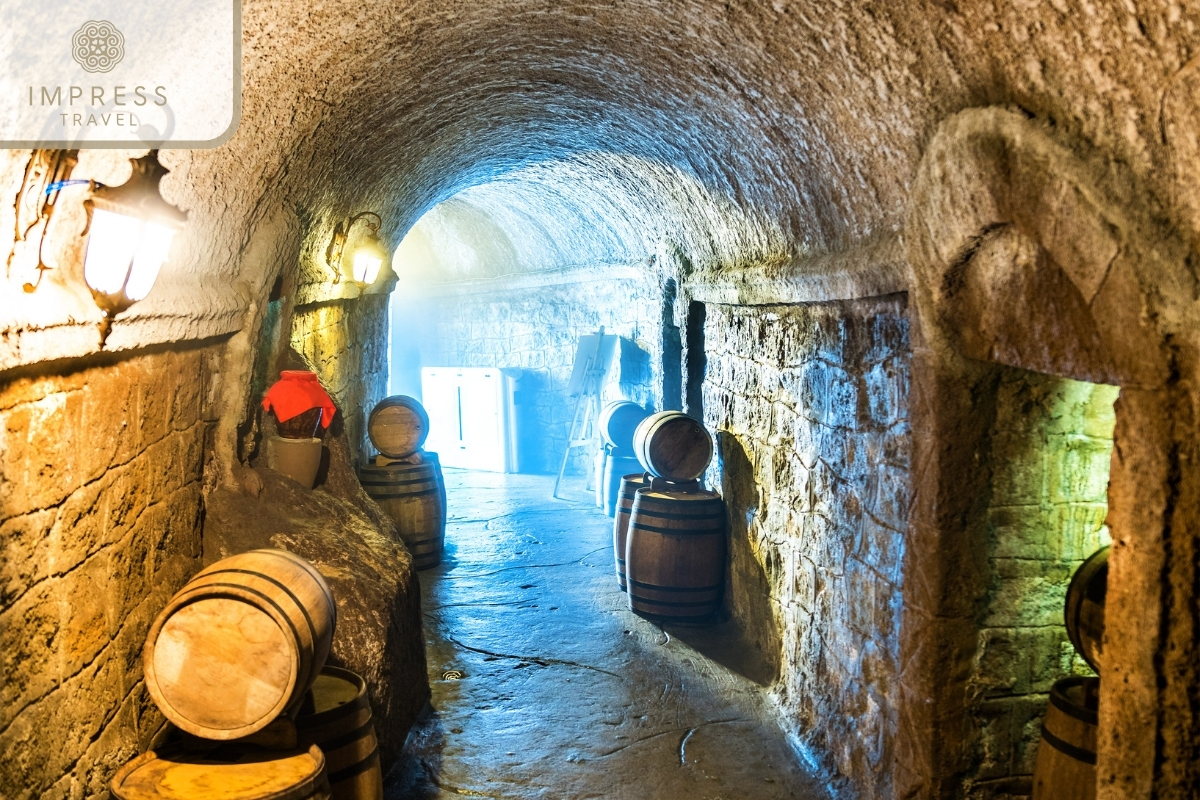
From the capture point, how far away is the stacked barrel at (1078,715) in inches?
95.8

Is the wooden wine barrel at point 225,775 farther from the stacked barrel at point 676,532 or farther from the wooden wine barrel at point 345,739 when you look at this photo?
the stacked barrel at point 676,532

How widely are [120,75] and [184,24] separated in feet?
0.66

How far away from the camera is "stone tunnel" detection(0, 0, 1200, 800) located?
198cm

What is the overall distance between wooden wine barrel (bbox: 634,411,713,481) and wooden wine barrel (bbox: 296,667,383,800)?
282 centimetres

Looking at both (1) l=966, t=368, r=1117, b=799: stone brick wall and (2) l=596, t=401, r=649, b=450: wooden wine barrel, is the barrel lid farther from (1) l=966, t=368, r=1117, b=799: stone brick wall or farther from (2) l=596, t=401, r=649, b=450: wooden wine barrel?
(2) l=596, t=401, r=649, b=450: wooden wine barrel

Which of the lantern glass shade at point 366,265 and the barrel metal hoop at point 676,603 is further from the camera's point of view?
the lantern glass shade at point 366,265

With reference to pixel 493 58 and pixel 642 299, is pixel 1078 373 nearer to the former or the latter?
pixel 493 58

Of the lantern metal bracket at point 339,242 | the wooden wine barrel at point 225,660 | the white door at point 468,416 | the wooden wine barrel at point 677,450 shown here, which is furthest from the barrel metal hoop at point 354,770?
the white door at point 468,416

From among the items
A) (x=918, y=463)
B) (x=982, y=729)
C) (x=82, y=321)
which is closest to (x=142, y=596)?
(x=82, y=321)

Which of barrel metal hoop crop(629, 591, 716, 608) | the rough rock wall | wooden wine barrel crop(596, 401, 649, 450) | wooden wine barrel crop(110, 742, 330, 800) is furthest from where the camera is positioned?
wooden wine barrel crop(596, 401, 649, 450)

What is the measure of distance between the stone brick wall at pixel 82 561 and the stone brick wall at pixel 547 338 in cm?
506

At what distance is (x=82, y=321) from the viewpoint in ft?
6.97

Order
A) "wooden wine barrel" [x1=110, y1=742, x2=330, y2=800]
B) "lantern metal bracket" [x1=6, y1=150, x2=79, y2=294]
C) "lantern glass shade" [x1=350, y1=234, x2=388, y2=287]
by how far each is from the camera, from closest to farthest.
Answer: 1. "lantern metal bracket" [x1=6, y1=150, x2=79, y2=294]
2. "wooden wine barrel" [x1=110, y1=742, x2=330, y2=800]
3. "lantern glass shade" [x1=350, y1=234, x2=388, y2=287]

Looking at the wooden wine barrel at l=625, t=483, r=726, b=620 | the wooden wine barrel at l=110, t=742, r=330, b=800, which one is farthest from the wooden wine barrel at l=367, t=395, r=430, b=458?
the wooden wine barrel at l=110, t=742, r=330, b=800
